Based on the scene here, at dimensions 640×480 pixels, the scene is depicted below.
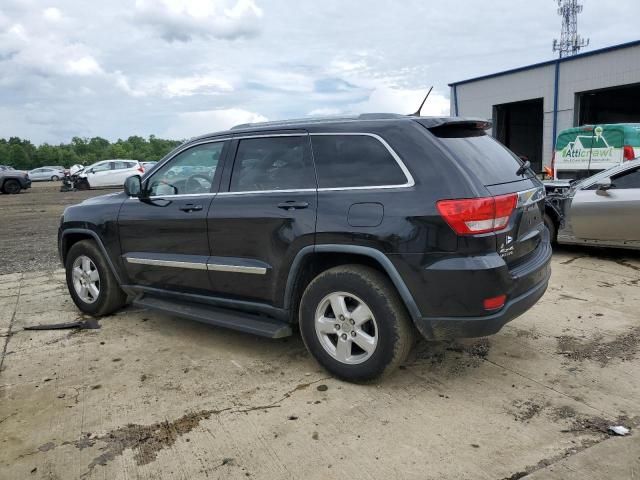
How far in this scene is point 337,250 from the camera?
3.47 m

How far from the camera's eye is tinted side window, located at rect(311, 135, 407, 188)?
3.44m


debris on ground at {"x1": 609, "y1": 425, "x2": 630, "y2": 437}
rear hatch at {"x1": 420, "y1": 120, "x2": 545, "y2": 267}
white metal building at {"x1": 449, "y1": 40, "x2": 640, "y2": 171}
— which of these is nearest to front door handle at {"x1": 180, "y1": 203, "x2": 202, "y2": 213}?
rear hatch at {"x1": 420, "y1": 120, "x2": 545, "y2": 267}

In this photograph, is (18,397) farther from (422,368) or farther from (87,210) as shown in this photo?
A: (422,368)

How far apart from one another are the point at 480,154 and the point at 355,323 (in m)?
1.40

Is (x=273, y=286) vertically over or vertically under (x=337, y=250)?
under

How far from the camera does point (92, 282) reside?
5.20m

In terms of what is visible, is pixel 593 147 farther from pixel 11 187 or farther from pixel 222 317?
pixel 11 187

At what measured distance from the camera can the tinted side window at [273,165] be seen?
12.5 ft

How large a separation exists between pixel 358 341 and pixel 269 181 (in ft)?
4.35

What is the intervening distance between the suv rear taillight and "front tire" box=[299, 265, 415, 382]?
1.92 feet

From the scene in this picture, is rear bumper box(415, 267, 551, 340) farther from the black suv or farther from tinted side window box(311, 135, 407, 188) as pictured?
tinted side window box(311, 135, 407, 188)

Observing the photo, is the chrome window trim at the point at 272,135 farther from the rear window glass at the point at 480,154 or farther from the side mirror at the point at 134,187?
the side mirror at the point at 134,187

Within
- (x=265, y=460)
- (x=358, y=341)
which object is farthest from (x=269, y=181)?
(x=265, y=460)

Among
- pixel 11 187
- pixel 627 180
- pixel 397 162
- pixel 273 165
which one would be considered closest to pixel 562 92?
pixel 627 180
